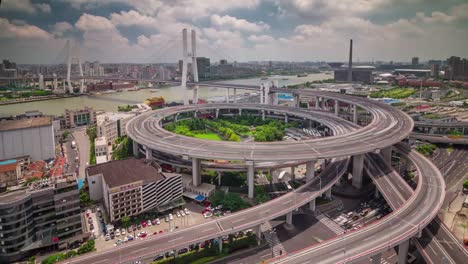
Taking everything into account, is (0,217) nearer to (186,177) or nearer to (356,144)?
(186,177)

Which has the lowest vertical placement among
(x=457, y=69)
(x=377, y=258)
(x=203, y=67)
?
(x=377, y=258)

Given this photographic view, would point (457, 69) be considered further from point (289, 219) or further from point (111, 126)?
point (111, 126)

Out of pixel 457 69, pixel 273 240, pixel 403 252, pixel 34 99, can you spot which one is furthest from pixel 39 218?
pixel 457 69

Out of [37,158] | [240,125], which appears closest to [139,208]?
[37,158]

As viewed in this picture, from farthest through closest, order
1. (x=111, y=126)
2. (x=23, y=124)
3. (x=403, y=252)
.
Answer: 1. (x=111, y=126)
2. (x=23, y=124)
3. (x=403, y=252)

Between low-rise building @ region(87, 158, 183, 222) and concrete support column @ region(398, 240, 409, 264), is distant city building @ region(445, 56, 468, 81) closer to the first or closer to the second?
concrete support column @ region(398, 240, 409, 264)

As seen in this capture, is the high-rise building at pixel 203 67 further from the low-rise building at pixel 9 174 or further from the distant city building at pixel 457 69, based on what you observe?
the low-rise building at pixel 9 174
